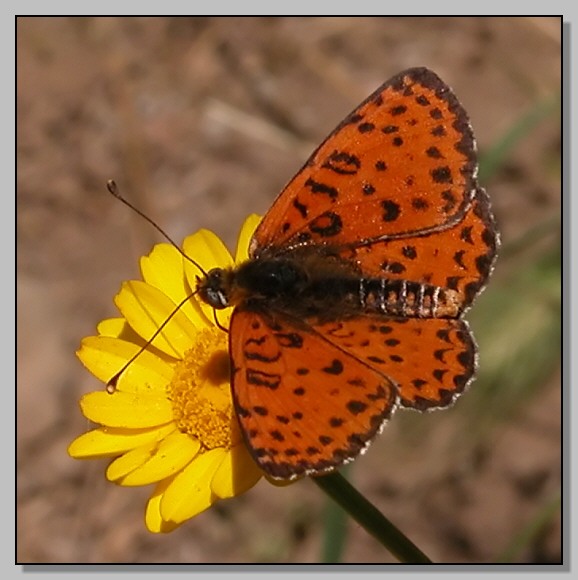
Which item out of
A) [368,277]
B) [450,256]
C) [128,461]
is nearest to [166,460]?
[128,461]

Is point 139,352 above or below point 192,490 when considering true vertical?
above

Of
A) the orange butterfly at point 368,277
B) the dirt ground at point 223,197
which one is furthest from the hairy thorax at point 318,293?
the dirt ground at point 223,197

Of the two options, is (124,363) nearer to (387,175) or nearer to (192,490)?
(192,490)

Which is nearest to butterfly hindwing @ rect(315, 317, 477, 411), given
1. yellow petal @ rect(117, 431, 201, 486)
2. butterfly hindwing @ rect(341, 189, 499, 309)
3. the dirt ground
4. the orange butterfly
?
the orange butterfly

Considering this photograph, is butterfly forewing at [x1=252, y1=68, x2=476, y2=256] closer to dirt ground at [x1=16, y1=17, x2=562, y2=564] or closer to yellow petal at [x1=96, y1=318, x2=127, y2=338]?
yellow petal at [x1=96, y1=318, x2=127, y2=338]

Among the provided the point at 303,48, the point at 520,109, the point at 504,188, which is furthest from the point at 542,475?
the point at 303,48

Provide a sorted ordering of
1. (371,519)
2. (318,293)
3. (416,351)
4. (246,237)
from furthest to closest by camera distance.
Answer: (246,237), (318,293), (416,351), (371,519)

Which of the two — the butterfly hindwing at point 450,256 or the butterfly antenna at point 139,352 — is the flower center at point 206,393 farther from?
the butterfly hindwing at point 450,256
